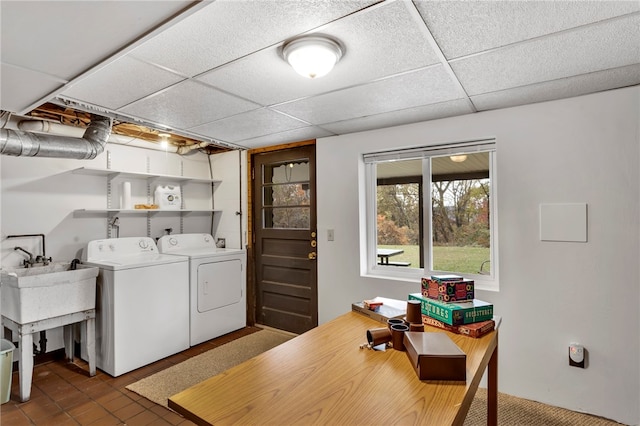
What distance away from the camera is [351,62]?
1747mm

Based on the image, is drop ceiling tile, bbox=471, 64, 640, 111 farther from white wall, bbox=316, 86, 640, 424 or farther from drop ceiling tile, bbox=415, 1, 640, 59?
drop ceiling tile, bbox=415, 1, 640, 59

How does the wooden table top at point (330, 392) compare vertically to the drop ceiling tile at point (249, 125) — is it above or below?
below

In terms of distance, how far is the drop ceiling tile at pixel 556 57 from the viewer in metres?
1.48

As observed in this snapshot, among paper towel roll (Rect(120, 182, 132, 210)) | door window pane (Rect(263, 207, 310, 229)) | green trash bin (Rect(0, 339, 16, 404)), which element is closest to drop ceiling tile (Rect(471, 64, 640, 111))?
door window pane (Rect(263, 207, 310, 229))

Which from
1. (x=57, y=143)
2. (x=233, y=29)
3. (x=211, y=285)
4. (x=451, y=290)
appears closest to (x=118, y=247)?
(x=211, y=285)

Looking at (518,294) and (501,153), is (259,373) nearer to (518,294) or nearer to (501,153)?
(518,294)

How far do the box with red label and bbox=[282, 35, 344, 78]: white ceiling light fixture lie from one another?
4.16 feet

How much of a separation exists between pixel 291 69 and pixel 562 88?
1.75 metres

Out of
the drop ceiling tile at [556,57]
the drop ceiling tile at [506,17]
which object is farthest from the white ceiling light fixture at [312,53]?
the drop ceiling tile at [556,57]

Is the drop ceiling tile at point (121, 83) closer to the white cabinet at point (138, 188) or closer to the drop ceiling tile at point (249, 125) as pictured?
the drop ceiling tile at point (249, 125)

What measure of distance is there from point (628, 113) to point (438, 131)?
3.93 ft

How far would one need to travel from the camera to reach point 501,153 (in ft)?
8.44

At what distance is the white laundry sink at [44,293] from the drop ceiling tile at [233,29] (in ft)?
6.53

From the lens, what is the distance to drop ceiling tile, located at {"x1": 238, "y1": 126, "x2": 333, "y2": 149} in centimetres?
319
